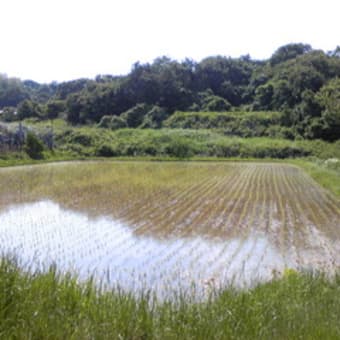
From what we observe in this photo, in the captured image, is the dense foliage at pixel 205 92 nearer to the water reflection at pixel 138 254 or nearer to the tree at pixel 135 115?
the tree at pixel 135 115

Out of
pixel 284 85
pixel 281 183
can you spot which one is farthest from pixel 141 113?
pixel 281 183

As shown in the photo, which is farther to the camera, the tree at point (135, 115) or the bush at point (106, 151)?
the tree at point (135, 115)

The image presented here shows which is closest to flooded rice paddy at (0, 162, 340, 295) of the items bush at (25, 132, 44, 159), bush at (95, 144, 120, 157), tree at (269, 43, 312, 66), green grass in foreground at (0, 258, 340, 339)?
green grass in foreground at (0, 258, 340, 339)

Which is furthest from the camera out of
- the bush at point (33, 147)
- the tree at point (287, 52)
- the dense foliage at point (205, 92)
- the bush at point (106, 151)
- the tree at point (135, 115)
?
the tree at point (287, 52)

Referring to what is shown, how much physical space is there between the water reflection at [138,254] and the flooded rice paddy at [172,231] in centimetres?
1

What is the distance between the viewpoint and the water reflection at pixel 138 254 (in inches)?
179

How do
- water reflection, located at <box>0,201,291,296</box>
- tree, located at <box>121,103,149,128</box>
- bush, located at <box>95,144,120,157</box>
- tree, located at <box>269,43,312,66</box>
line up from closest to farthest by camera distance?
water reflection, located at <box>0,201,291,296</box> < bush, located at <box>95,144,120,157</box> < tree, located at <box>121,103,149,128</box> < tree, located at <box>269,43,312,66</box>

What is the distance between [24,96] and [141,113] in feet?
93.4

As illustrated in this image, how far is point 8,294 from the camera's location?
2416mm

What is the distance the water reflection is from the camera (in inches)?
179

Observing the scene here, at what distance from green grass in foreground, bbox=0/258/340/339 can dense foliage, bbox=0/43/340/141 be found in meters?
32.9

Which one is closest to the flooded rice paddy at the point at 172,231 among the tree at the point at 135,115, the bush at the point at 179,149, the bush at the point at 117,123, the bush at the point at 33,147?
the bush at the point at 33,147

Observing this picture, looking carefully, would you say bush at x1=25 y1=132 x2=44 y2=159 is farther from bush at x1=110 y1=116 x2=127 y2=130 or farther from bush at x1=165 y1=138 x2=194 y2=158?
bush at x1=110 y1=116 x2=127 y2=130

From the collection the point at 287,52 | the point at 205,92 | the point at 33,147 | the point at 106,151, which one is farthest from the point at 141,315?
the point at 287,52
